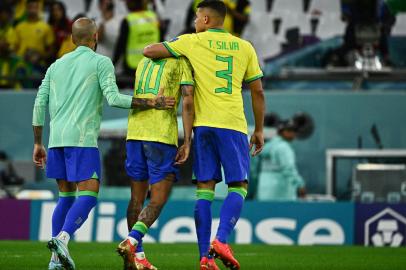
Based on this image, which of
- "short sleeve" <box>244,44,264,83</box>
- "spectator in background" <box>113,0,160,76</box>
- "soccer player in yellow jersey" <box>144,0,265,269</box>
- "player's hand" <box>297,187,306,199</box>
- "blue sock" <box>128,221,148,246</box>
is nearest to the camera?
"blue sock" <box>128,221,148,246</box>

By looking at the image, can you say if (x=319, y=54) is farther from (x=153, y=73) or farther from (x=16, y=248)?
(x=153, y=73)

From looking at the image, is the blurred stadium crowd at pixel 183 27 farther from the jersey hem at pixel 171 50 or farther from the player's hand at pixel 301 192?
the jersey hem at pixel 171 50

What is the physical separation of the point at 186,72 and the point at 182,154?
68 centimetres

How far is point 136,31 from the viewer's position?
687 inches

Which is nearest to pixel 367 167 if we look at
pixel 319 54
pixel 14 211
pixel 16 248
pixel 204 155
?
pixel 319 54

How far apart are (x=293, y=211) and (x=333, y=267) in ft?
17.2

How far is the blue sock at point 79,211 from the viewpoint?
9266 mm

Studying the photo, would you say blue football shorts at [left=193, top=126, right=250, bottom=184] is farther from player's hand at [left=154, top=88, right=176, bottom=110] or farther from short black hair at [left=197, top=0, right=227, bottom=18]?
short black hair at [left=197, top=0, right=227, bottom=18]

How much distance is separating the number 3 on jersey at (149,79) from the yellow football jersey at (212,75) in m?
0.20

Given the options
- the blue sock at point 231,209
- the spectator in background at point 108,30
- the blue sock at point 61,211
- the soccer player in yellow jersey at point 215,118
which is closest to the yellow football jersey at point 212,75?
the soccer player in yellow jersey at point 215,118

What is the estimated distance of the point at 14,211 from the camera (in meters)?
16.1

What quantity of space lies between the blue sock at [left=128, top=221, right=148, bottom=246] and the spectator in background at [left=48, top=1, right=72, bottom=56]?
30.5 feet

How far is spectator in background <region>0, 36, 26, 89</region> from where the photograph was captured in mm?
18672

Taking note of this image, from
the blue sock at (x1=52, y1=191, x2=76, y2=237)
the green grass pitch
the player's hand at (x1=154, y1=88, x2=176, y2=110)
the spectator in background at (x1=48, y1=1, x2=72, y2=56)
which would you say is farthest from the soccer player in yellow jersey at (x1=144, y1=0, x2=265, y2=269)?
the spectator in background at (x1=48, y1=1, x2=72, y2=56)
